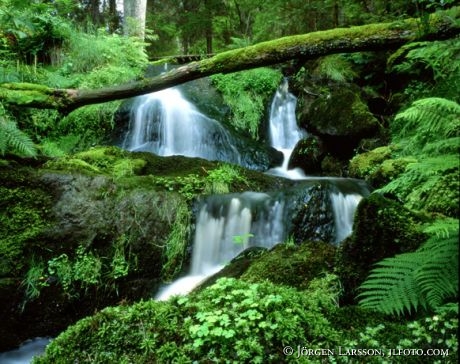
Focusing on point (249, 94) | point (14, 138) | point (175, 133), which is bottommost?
point (14, 138)

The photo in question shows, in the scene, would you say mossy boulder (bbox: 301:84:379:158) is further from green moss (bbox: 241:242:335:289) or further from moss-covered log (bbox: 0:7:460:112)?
green moss (bbox: 241:242:335:289)

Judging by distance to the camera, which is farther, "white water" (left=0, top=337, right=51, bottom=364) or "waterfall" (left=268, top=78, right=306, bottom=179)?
"waterfall" (left=268, top=78, right=306, bottom=179)

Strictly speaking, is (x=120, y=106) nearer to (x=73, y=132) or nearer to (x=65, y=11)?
(x=73, y=132)

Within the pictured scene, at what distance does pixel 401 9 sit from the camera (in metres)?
8.45

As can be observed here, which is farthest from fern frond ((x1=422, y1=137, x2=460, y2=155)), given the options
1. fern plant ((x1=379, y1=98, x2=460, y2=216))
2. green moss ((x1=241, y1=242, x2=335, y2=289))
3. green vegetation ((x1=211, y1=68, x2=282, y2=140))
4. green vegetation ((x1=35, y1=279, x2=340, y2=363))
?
green vegetation ((x1=211, y1=68, x2=282, y2=140))

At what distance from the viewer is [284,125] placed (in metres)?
9.73

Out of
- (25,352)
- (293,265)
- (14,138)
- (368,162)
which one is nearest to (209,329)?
(293,265)

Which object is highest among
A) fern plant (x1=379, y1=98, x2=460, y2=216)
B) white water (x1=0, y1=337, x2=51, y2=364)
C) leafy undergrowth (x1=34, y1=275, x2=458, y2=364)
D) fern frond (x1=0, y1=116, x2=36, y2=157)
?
fern frond (x1=0, y1=116, x2=36, y2=157)

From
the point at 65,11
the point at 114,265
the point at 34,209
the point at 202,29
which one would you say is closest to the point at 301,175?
the point at 114,265

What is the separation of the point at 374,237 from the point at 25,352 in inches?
151

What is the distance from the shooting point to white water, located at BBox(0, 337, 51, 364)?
403 centimetres

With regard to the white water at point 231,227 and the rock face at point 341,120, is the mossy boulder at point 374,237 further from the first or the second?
the rock face at point 341,120

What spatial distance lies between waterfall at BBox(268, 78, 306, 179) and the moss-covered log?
3.76 metres

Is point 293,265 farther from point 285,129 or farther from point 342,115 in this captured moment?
point 285,129
